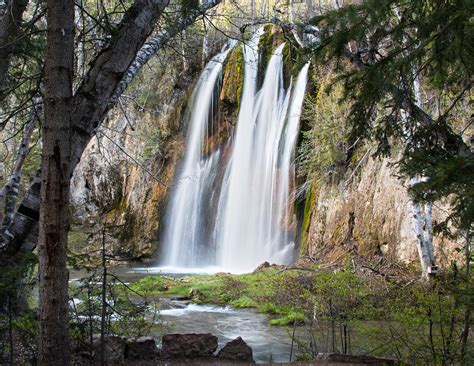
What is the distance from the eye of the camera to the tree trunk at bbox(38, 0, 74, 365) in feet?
10.6

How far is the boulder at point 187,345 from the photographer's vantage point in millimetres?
5844

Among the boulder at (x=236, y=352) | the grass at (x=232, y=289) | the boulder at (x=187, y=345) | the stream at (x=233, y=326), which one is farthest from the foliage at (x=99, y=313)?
the grass at (x=232, y=289)

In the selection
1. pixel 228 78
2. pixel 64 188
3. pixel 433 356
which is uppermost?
pixel 228 78

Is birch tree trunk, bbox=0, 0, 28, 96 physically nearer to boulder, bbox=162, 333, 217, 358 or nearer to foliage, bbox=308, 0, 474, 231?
foliage, bbox=308, 0, 474, 231

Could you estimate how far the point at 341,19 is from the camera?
4836 mm

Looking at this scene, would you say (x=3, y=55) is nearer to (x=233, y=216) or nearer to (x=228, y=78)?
(x=233, y=216)

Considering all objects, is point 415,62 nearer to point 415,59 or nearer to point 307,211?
point 415,59

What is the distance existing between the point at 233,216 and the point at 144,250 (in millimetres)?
5578

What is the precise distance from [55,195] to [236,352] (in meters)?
3.79

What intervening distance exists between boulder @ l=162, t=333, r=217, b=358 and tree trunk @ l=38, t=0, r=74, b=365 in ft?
8.87

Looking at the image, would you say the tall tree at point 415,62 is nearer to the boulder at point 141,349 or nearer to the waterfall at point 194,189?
the boulder at point 141,349

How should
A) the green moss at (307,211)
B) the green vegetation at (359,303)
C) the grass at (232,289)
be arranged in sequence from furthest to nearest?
the green moss at (307,211), the grass at (232,289), the green vegetation at (359,303)

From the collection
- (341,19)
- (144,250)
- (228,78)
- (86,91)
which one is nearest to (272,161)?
(228,78)

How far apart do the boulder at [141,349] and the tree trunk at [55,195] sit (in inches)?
84.6
